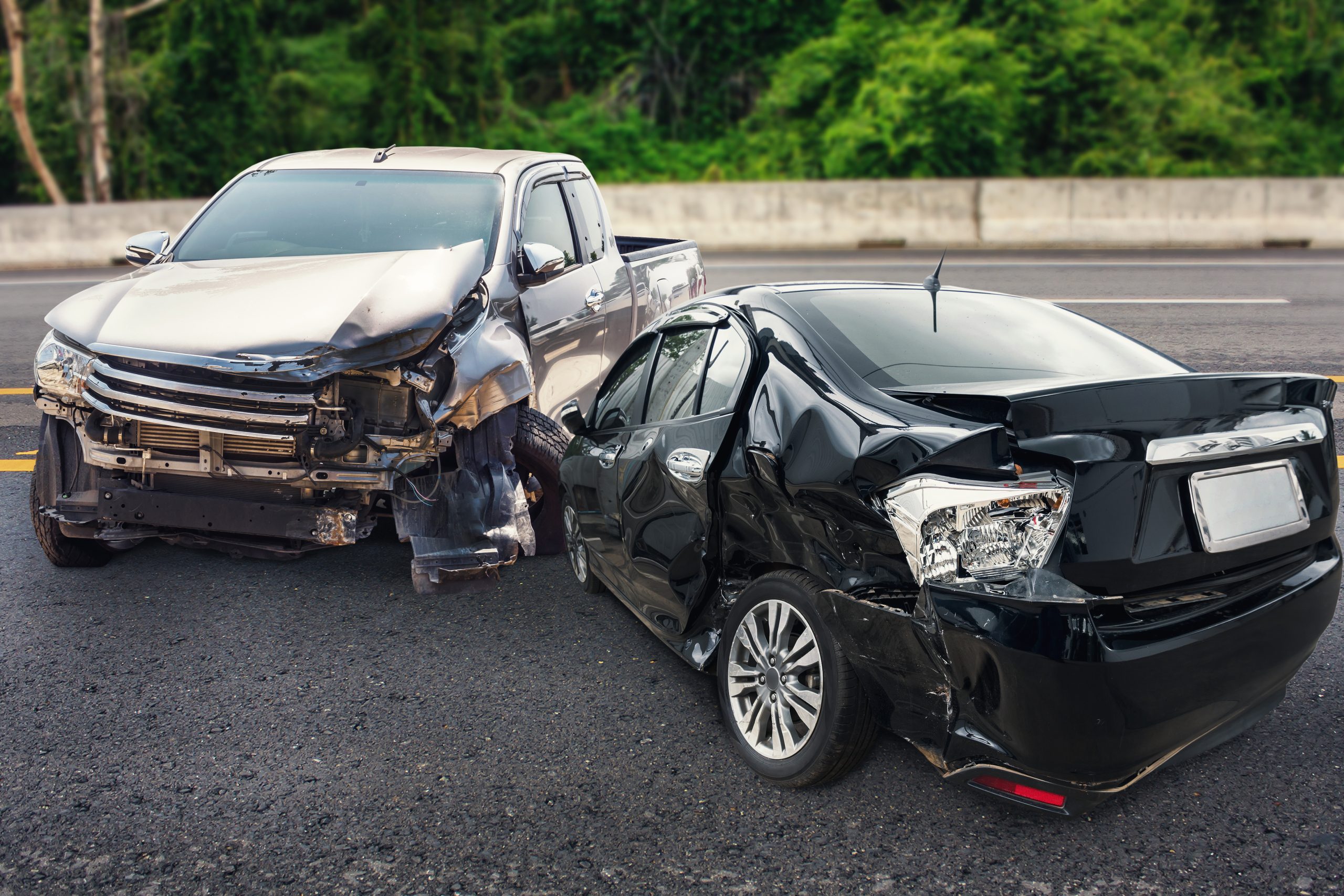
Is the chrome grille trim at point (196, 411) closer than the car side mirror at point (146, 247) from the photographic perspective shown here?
Yes

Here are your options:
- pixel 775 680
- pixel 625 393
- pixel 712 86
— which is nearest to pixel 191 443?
pixel 625 393

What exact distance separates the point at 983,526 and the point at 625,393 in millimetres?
2222

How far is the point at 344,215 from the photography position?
6.11m

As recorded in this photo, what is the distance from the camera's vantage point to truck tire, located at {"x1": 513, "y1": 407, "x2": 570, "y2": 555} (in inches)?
209

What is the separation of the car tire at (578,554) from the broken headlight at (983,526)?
2.23 meters

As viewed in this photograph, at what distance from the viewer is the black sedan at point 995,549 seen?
8.70 feet

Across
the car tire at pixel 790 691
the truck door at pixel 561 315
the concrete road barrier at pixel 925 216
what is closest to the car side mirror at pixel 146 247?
the truck door at pixel 561 315

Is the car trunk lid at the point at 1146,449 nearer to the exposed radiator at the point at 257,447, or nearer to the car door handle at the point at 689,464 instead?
the car door handle at the point at 689,464

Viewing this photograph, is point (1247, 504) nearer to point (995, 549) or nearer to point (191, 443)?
point (995, 549)

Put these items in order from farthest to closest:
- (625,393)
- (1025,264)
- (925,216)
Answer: (925,216), (1025,264), (625,393)

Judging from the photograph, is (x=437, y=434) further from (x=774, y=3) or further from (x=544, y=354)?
A: (x=774, y=3)

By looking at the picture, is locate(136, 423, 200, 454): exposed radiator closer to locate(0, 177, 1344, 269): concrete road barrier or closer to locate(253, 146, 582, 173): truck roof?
locate(253, 146, 582, 173): truck roof

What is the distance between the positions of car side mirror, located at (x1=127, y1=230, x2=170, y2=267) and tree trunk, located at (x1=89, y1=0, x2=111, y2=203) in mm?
22912

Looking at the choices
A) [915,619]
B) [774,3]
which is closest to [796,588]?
[915,619]
